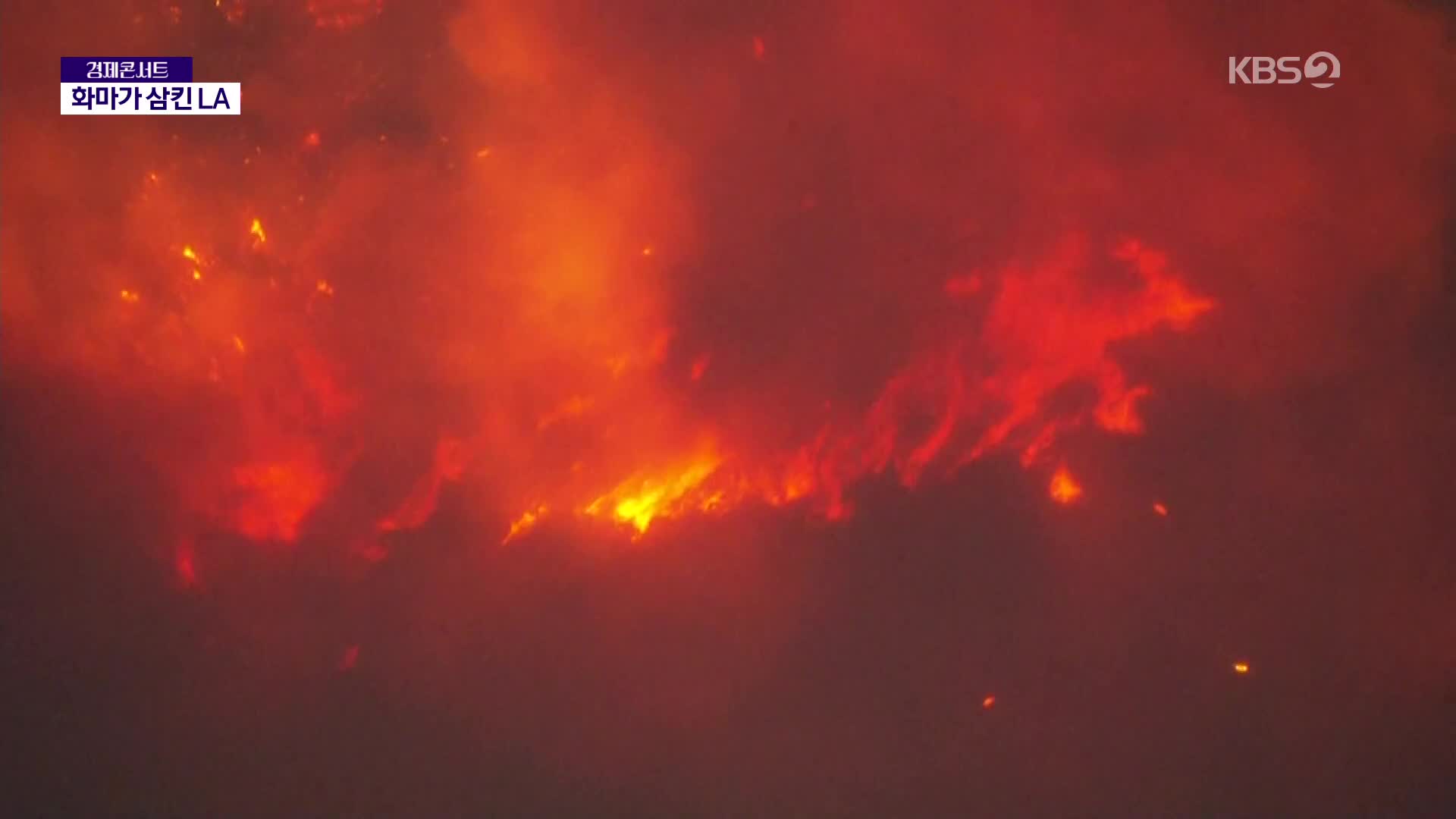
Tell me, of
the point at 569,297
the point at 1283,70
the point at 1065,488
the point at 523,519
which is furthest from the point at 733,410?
the point at 1283,70

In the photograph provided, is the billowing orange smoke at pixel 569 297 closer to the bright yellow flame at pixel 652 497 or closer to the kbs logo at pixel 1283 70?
the bright yellow flame at pixel 652 497

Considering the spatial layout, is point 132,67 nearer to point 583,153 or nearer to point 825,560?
point 583,153

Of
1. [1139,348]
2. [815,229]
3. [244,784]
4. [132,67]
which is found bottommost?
[244,784]

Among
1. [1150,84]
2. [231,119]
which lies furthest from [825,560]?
[231,119]

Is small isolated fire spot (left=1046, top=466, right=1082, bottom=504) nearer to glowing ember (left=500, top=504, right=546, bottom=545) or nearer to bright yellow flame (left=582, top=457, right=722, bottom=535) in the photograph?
bright yellow flame (left=582, top=457, right=722, bottom=535)

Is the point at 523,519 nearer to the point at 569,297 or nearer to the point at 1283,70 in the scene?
the point at 569,297
